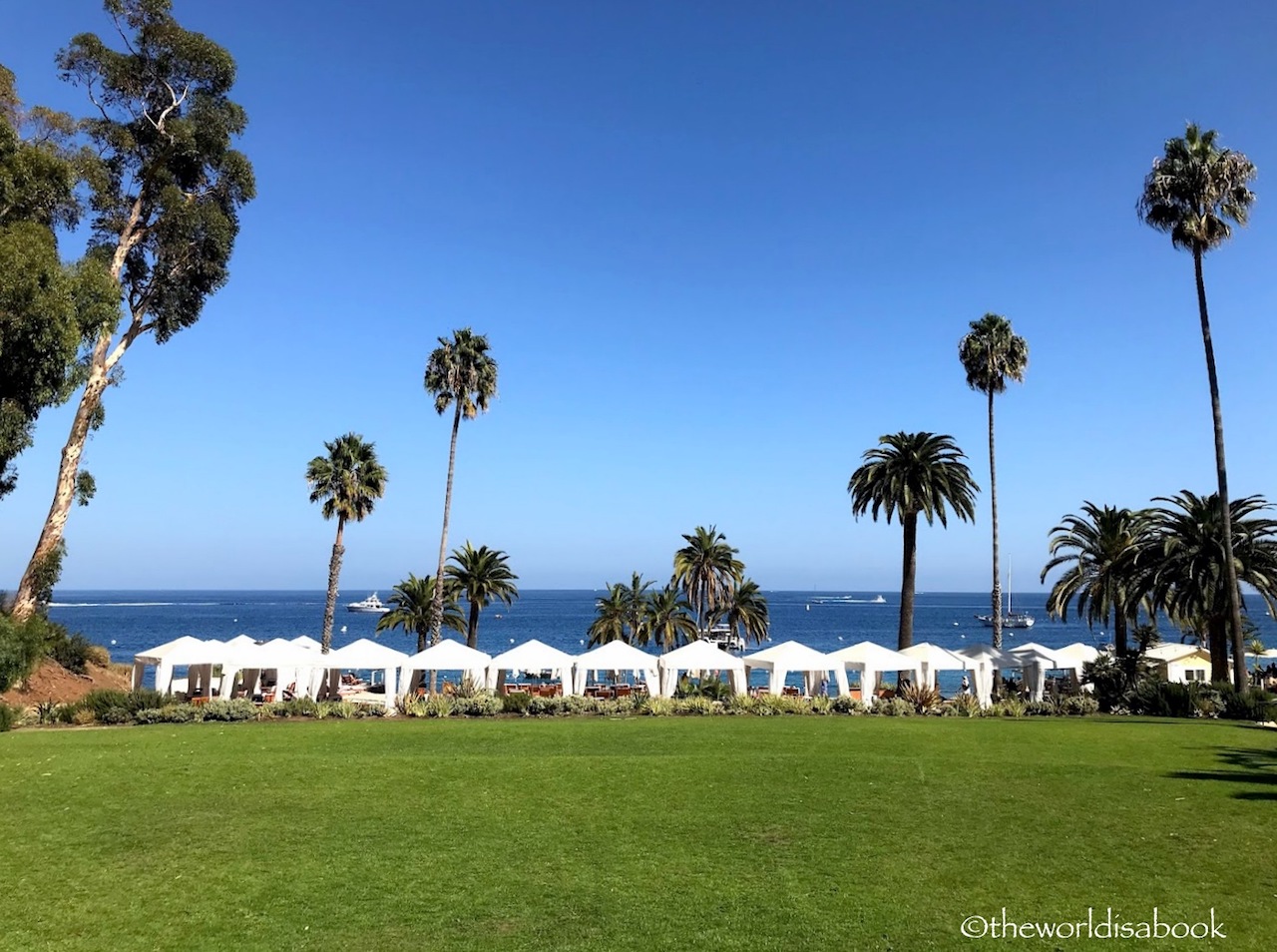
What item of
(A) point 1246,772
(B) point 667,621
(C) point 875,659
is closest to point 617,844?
(A) point 1246,772

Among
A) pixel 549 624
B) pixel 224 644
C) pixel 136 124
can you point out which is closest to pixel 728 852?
pixel 224 644

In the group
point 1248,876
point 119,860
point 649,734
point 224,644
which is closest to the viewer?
point 1248,876

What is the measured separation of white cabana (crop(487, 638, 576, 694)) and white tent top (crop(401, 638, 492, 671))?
1.76ft

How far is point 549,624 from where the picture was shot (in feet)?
547

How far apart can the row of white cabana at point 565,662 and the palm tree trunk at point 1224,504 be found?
21.9ft

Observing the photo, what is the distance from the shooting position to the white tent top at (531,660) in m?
30.5

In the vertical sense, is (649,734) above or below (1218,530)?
below

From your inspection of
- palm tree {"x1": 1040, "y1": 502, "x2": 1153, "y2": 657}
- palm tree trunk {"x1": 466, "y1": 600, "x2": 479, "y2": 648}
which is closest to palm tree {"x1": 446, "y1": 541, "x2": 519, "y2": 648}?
palm tree trunk {"x1": 466, "y1": 600, "x2": 479, "y2": 648}

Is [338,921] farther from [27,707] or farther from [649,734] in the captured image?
[27,707]

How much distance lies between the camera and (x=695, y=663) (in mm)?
30938

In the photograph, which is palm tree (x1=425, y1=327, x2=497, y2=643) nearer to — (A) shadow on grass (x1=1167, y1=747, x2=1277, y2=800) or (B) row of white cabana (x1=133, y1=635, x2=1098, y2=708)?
(B) row of white cabana (x1=133, y1=635, x2=1098, y2=708)

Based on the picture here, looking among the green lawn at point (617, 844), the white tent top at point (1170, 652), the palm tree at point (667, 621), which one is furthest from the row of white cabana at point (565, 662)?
the palm tree at point (667, 621)

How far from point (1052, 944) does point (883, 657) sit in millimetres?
23723

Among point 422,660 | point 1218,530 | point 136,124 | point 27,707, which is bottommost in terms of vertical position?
point 27,707
